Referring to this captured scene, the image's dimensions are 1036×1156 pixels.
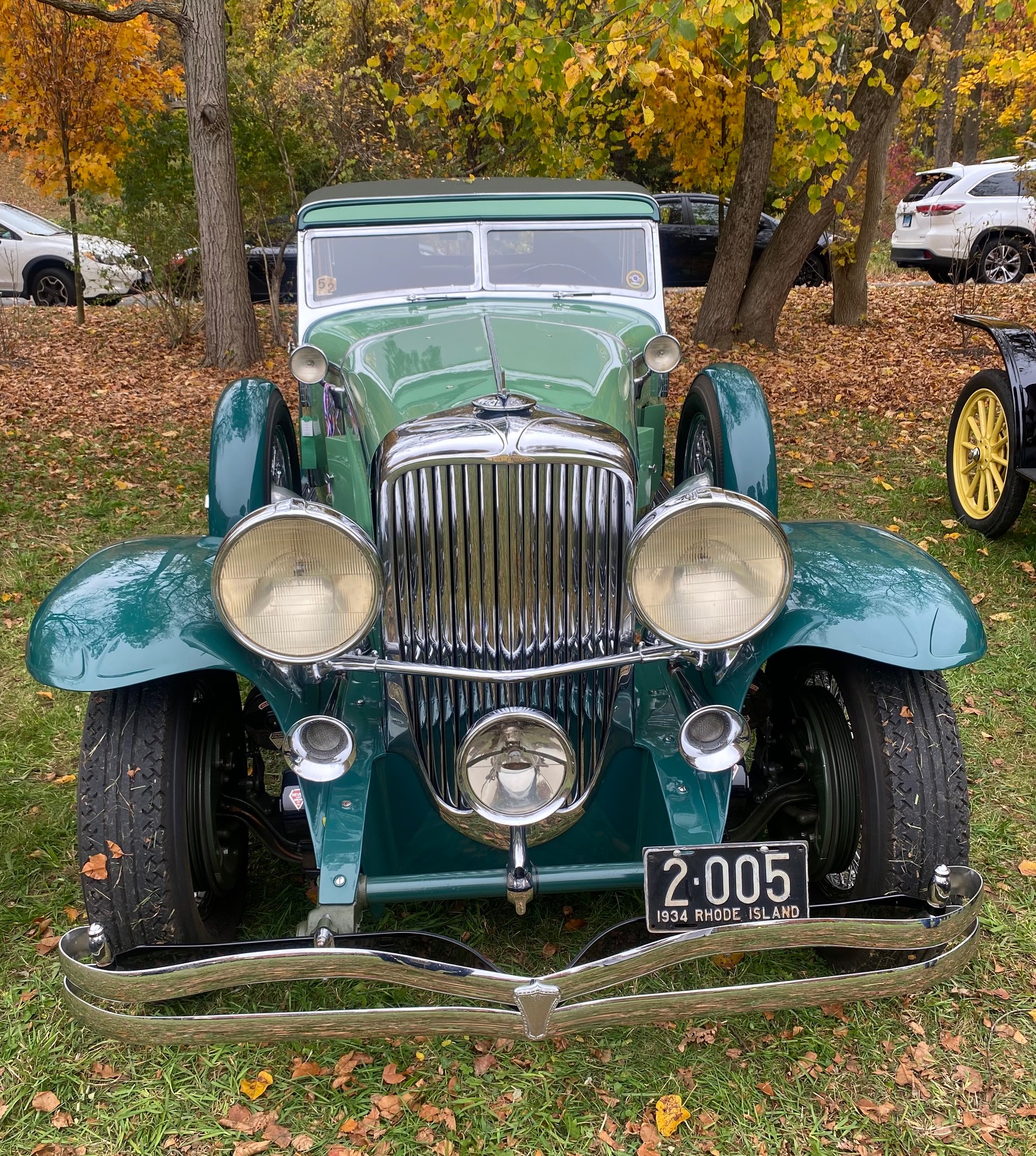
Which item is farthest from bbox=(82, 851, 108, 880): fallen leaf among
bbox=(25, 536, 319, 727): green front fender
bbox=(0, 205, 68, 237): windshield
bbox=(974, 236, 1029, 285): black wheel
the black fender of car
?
bbox=(974, 236, 1029, 285): black wheel

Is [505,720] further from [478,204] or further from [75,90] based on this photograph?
[75,90]

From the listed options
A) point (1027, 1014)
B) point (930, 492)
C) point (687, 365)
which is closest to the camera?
point (1027, 1014)

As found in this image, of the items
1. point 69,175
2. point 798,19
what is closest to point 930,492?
point 798,19

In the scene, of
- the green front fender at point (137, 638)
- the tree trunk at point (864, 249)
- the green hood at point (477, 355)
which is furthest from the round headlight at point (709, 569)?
the tree trunk at point (864, 249)

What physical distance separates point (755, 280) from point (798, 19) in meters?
3.69

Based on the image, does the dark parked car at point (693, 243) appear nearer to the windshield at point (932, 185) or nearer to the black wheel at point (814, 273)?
the black wheel at point (814, 273)

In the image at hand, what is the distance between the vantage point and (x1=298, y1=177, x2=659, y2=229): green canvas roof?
11.8 ft

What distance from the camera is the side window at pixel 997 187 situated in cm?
1305

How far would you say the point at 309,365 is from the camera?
287cm

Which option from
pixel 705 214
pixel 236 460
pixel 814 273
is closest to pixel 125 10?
pixel 236 460

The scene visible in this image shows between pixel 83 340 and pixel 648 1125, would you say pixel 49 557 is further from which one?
pixel 83 340

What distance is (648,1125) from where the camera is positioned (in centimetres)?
232

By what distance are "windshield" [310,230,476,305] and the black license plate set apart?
2180mm

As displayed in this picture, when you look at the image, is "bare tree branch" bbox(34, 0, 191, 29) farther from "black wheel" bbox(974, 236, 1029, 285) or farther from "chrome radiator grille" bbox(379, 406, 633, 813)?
"black wheel" bbox(974, 236, 1029, 285)
